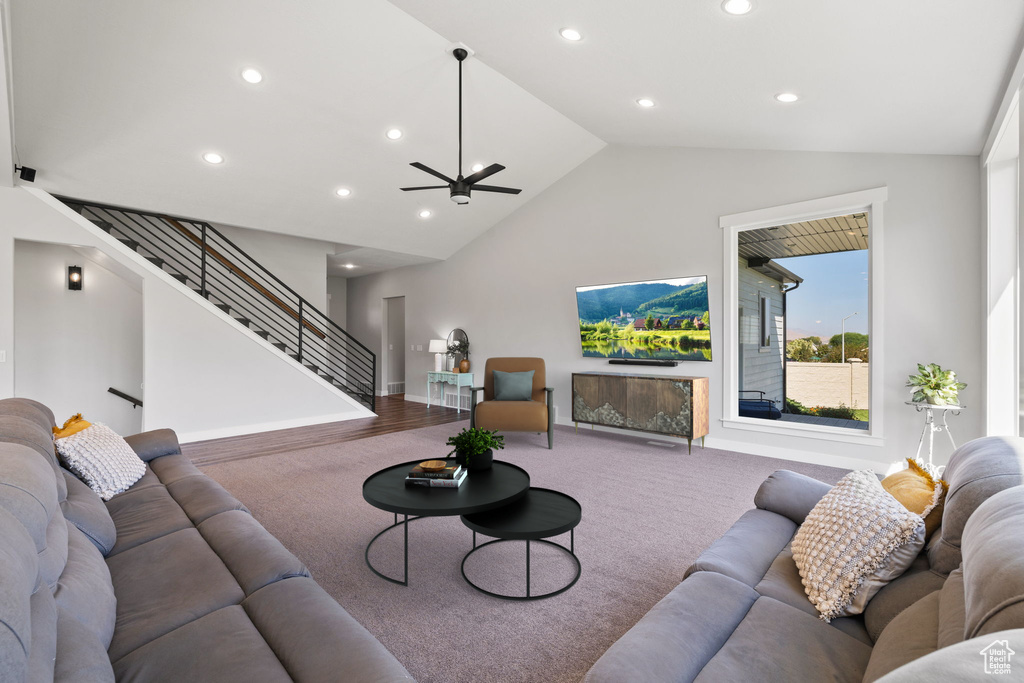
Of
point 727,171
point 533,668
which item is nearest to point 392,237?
point 727,171

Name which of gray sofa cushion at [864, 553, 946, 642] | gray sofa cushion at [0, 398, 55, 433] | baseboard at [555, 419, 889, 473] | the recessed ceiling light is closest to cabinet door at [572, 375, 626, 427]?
baseboard at [555, 419, 889, 473]

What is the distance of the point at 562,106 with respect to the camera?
15.3 feet

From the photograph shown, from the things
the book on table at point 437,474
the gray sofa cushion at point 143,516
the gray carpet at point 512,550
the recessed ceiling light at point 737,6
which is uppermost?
the recessed ceiling light at point 737,6

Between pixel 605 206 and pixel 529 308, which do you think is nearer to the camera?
pixel 605 206

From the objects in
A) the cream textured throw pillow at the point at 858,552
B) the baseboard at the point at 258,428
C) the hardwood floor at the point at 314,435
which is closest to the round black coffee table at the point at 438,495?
the cream textured throw pillow at the point at 858,552

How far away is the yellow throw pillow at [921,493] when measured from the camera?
1.50 meters

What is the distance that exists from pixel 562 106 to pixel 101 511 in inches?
178

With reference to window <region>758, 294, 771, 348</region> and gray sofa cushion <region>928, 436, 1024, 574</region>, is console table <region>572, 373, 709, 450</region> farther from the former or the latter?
gray sofa cushion <region>928, 436, 1024, 574</region>

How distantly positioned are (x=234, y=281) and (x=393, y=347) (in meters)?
3.70

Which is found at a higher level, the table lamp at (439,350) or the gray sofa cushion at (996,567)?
the table lamp at (439,350)

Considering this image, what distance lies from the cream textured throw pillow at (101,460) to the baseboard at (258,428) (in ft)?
10.4

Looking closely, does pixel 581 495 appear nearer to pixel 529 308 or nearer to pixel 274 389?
pixel 529 308

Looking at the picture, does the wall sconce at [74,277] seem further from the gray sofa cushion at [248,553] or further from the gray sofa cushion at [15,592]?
the gray sofa cushion at [15,592]

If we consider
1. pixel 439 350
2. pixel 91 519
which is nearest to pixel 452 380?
pixel 439 350
